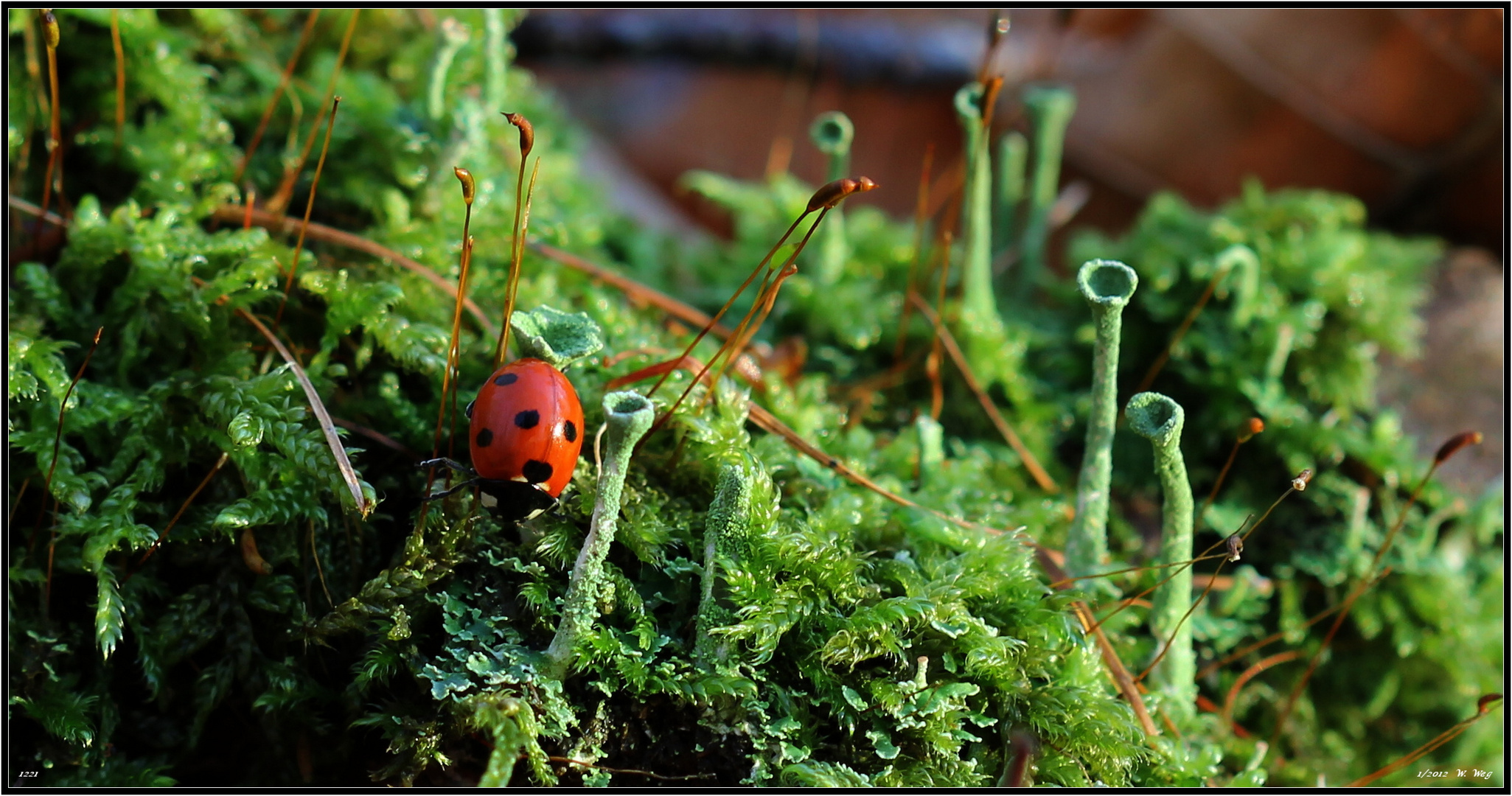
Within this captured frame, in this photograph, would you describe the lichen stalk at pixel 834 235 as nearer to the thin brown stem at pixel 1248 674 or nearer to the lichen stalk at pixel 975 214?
the lichen stalk at pixel 975 214

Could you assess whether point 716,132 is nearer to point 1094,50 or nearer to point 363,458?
point 1094,50

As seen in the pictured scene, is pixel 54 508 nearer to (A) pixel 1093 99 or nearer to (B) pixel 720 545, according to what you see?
(B) pixel 720 545

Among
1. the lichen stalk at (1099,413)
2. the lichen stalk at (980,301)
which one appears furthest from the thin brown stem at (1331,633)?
the lichen stalk at (980,301)

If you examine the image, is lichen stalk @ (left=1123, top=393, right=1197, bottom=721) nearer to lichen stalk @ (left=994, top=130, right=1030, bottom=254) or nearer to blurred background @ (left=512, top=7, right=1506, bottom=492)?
lichen stalk @ (left=994, top=130, right=1030, bottom=254)

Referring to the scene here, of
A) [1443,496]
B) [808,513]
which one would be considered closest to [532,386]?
[808,513]

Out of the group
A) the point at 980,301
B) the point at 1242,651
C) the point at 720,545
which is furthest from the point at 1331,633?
the point at 720,545

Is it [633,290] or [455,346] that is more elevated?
[633,290]
